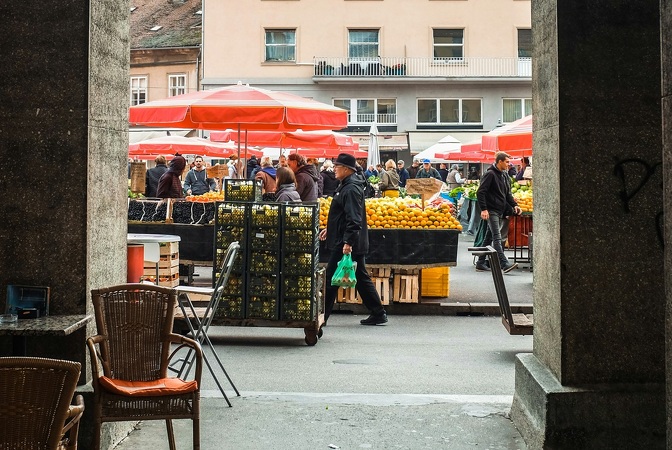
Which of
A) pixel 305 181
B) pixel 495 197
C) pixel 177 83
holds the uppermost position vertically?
pixel 177 83

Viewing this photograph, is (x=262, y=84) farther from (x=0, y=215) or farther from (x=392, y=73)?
(x=0, y=215)

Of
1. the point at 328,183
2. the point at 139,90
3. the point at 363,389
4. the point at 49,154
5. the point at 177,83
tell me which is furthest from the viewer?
the point at 139,90

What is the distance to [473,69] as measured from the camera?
47562mm

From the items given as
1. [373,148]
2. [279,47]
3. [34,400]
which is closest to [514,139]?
[34,400]

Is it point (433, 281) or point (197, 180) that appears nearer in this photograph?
point (433, 281)

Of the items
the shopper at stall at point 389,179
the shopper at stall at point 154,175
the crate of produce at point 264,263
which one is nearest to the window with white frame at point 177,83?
the shopper at stall at point 389,179

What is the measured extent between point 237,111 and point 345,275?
3.27m

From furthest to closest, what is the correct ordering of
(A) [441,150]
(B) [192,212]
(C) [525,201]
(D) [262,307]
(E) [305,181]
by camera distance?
1. (A) [441,150]
2. (C) [525,201]
3. (E) [305,181]
4. (B) [192,212]
5. (D) [262,307]

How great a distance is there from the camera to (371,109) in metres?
47.9

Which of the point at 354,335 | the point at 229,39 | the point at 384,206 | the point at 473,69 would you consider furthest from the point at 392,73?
the point at 354,335

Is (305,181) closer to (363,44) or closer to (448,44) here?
(363,44)

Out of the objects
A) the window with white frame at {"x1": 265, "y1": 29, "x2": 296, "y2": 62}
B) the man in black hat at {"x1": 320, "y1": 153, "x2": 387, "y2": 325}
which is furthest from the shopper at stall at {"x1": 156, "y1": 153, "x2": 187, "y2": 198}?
the window with white frame at {"x1": 265, "y1": 29, "x2": 296, "y2": 62}

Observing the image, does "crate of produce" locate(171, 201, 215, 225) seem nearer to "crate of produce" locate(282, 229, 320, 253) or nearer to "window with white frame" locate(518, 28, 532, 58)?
"crate of produce" locate(282, 229, 320, 253)

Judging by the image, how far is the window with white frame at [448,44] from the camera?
157 feet
